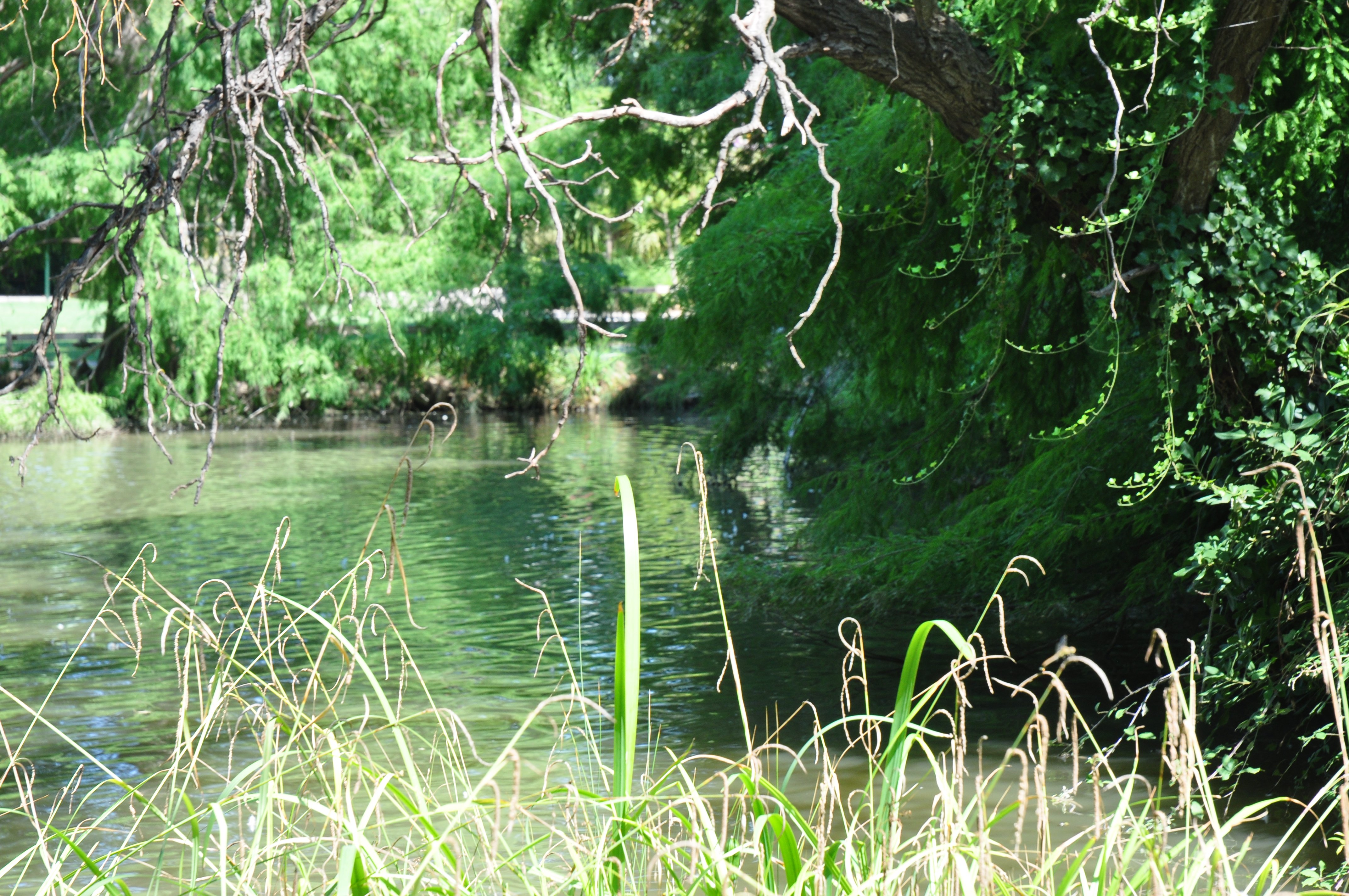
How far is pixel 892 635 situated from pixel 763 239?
2901 mm

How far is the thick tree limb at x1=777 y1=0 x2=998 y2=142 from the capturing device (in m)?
4.89

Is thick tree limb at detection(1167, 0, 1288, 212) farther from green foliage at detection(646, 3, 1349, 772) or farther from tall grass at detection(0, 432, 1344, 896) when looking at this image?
tall grass at detection(0, 432, 1344, 896)

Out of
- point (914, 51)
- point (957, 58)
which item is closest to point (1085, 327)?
point (957, 58)

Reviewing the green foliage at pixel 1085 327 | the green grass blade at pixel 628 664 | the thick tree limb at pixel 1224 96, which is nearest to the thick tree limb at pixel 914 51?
the green foliage at pixel 1085 327

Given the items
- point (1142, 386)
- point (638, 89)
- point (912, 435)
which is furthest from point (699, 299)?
point (638, 89)

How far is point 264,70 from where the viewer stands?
3793 millimetres

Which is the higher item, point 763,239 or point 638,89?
point 638,89

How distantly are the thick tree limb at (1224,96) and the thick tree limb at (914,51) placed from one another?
28.6 inches

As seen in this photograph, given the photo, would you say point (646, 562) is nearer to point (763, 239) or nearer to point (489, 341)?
point (763, 239)

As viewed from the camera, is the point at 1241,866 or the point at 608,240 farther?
the point at 608,240

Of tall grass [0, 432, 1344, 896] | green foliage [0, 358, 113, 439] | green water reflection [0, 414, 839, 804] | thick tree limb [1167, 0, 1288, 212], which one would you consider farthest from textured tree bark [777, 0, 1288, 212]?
green foliage [0, 358, 113, 439]

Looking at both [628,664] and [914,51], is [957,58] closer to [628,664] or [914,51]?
[914,51]

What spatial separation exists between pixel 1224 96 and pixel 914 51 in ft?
3.50

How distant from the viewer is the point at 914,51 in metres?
5.05
